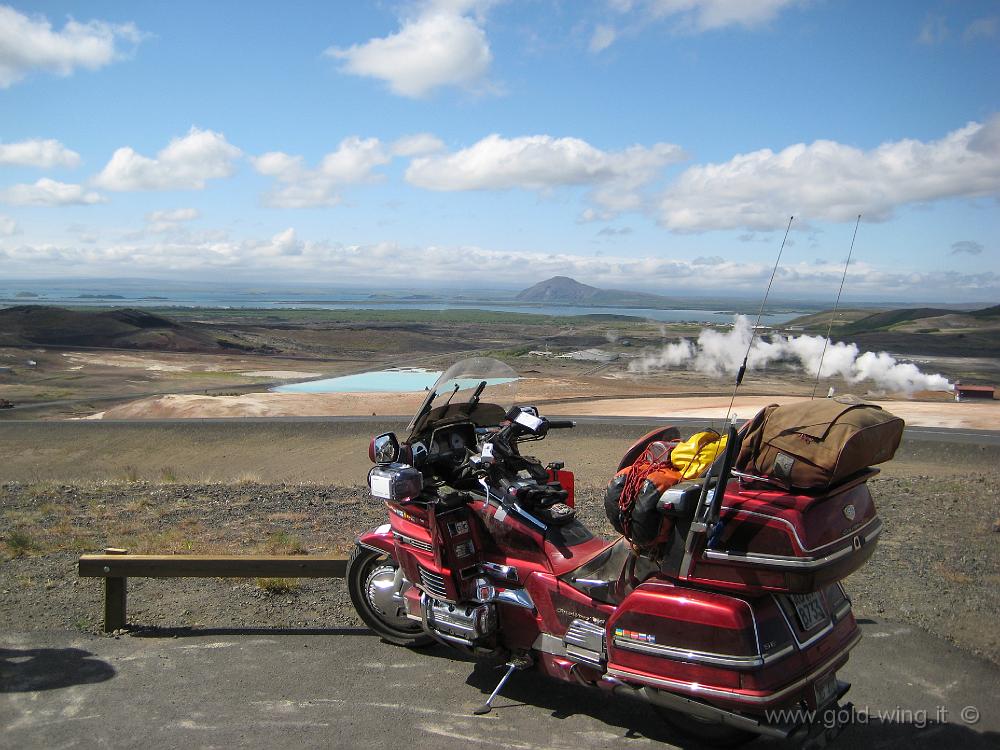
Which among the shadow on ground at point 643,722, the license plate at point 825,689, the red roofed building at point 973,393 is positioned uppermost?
the license plate at point 825,689

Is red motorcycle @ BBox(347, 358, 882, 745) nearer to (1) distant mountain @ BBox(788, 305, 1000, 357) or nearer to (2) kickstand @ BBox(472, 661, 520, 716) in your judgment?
(2) kickstand @ BBox(472, 661, 520, 716)

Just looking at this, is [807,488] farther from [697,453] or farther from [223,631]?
[223,631]

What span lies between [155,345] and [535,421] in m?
89.9

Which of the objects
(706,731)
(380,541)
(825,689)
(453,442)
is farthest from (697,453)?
(380,541)

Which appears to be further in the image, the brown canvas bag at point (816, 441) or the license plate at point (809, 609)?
the license plate at point (809, 609)

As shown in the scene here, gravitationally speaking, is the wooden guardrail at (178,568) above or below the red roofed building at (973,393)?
above

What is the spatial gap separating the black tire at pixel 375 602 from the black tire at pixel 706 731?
2.18 metres

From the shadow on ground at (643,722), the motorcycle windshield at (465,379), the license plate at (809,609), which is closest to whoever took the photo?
the license plate at (809,609)

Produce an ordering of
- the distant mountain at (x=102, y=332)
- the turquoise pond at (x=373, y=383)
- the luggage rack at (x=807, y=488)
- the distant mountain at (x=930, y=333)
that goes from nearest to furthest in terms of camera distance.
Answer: the luggage rack at (x=807, y=488) < the turquoise pond at (x=373, y=383) < the distant mountain at (x=102, y=332) < the distant mountain at (x=930, y=333)

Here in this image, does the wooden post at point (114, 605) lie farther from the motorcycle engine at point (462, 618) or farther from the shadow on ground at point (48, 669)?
the motorcycle engine at point (462, 618)

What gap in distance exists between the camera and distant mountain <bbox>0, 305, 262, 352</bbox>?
285 ft

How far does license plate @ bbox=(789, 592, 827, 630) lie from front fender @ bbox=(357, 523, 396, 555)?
10.2 feet

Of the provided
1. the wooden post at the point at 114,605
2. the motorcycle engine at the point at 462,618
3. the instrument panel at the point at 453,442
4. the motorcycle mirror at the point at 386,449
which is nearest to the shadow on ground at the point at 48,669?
the wooden post at the point at 114,605

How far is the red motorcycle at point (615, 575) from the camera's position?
4.30 meters
